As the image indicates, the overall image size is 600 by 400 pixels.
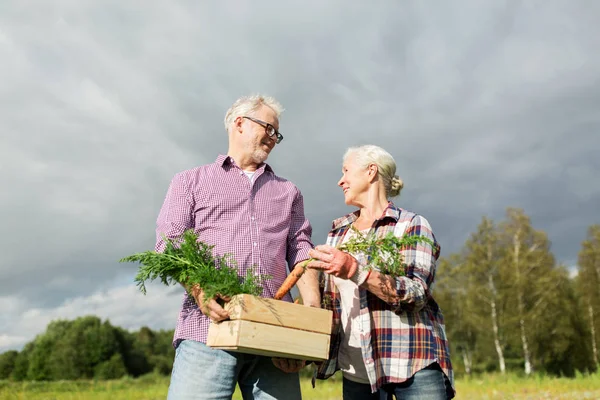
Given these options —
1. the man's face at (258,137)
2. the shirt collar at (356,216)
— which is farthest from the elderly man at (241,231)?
the shirt collar at (356,216)

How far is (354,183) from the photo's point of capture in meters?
3.99

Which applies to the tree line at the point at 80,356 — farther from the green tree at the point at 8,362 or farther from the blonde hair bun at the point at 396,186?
the blonde hair bun at the point at 396,186

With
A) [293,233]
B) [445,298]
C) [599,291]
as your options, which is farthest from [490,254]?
[293,233]

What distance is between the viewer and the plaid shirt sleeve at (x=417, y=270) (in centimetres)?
330

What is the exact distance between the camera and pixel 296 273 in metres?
3.41

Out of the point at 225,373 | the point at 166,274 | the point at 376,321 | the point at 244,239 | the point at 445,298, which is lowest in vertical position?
the point at 225,373

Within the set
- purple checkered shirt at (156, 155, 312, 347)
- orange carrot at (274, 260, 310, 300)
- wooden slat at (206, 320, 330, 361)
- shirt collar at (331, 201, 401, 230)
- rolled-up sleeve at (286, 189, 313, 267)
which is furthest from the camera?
rolled-up sleeve at (286, 189, 313, 267)

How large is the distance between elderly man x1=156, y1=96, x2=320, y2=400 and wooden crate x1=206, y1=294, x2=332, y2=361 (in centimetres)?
13

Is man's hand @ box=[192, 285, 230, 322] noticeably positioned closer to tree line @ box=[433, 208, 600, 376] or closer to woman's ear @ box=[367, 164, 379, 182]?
woman's ear @ box=[367, 164, 379, 182]

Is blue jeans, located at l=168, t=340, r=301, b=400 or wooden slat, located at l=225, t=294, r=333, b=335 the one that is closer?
wooden slat, located at l=225, t=294, r=333, b=335

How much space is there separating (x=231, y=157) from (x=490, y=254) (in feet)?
92.9

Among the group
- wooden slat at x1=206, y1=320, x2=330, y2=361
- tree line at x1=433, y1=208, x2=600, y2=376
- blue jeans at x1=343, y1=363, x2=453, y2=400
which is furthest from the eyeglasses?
tree line at x1=433, y1=208, x2=600, y2=376

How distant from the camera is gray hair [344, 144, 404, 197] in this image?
3992mm

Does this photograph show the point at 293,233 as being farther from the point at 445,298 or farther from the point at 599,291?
the point at 599,291
